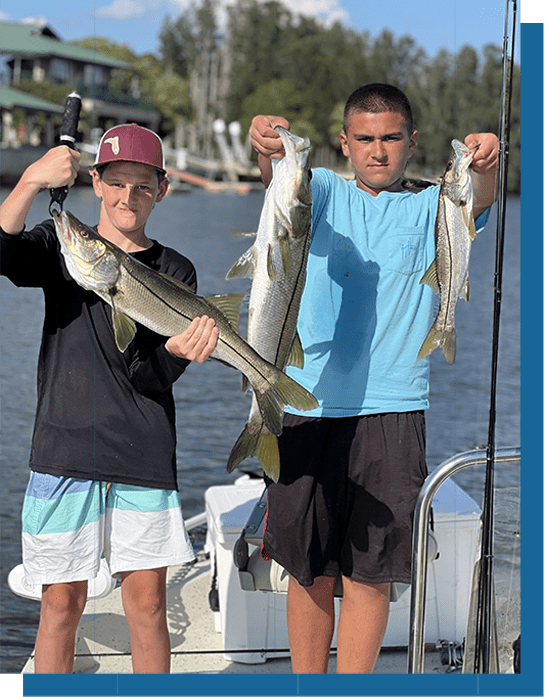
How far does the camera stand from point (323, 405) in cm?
245

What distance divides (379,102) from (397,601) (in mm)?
1884

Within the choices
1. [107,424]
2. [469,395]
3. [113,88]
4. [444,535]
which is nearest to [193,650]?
[444,535]

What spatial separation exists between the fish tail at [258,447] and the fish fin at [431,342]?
0.51 meters

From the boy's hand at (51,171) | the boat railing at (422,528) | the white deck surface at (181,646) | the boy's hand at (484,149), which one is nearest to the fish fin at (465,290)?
the boy's hand at (484,149)

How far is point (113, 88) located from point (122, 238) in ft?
7.60

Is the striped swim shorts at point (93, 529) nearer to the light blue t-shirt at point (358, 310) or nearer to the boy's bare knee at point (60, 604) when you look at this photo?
the boy's bare knee at point (60, 604)

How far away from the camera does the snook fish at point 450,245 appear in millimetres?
2328

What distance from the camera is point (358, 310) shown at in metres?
2.45

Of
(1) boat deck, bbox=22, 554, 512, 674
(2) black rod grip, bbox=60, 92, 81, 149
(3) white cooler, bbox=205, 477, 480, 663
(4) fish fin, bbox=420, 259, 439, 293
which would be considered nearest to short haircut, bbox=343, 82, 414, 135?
(4) fish fin, bbox=420, 259, 439, 293

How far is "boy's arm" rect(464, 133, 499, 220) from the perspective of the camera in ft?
7.69

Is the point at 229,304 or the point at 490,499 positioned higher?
the point at 229,304

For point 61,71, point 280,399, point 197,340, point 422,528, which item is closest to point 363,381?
point 280,399

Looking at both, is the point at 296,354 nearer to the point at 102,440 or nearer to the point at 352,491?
the point at 352,491

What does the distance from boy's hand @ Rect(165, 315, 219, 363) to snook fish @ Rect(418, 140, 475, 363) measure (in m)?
0.65
